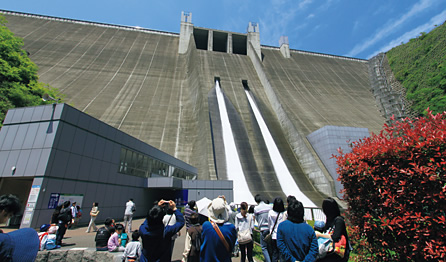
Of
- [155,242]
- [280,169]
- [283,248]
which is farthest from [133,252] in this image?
[280,169]

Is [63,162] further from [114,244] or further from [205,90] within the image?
[205,90]

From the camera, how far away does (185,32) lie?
39.2 metres

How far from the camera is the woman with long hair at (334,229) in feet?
9.05

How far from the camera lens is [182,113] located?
25641 millimetres

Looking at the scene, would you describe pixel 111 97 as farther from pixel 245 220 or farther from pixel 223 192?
pixel 245 220

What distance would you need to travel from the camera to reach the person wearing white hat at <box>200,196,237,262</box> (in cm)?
270

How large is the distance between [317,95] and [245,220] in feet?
105

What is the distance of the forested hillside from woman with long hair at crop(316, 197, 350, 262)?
33.2 metres

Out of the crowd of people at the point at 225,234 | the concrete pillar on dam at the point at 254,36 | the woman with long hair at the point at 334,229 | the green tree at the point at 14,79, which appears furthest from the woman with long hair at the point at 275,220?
the concrete pillar on dam at the point at 254,36

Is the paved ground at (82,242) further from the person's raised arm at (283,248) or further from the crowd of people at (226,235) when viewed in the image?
the person's raised arm at (283,248)

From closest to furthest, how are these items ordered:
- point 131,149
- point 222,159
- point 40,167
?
point 40,167
point 131,149
point 222,159

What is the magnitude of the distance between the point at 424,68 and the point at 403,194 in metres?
44.1

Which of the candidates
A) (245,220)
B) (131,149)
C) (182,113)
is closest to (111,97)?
(182,113)

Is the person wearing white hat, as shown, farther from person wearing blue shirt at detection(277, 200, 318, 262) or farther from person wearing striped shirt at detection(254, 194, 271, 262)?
person wearing striped shirt at detection(254, 194, 271, 262)
